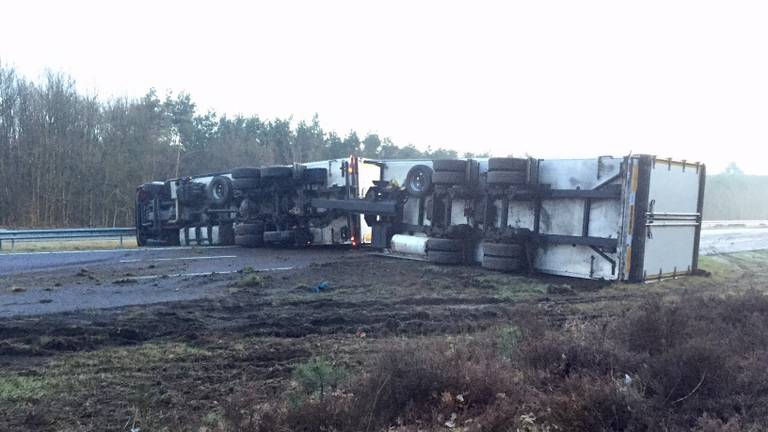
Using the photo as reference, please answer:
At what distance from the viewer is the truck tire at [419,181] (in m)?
12.6

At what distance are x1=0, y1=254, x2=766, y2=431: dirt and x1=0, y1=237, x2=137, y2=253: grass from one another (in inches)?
284

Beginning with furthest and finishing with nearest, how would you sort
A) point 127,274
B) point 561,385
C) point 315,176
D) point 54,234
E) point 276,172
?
point 54,234 < point 276,172 < point 315,176 < point 127,274 < point 561,385

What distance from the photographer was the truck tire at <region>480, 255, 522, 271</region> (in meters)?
11.0

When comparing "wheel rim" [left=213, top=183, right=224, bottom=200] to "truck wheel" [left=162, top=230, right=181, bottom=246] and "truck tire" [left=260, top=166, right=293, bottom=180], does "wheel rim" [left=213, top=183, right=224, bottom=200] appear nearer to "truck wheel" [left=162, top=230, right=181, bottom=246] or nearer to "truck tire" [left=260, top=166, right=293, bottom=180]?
"truck tire" [left=260, top=166, right=293, bottom=180]

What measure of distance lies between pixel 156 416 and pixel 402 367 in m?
1.62

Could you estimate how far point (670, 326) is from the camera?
17.9 feet

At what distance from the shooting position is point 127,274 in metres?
10.9

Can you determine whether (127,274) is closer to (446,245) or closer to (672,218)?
(446,245)

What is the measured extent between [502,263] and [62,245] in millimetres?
13491

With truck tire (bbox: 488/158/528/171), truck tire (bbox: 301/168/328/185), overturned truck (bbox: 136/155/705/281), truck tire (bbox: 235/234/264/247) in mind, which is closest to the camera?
overturned truck (bbox: 136/155/705/281)

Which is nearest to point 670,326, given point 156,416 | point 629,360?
point 629,360

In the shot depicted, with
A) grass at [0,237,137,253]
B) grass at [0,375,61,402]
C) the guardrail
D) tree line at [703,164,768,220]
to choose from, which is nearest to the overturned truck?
grass at [0,237,137,253]

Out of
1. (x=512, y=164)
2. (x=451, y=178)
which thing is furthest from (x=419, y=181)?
(x=512, y=164)

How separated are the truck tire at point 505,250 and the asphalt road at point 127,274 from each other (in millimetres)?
3368
